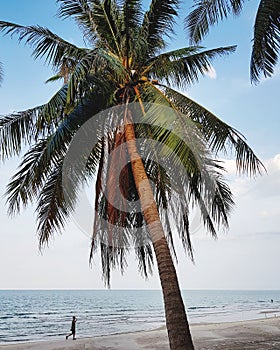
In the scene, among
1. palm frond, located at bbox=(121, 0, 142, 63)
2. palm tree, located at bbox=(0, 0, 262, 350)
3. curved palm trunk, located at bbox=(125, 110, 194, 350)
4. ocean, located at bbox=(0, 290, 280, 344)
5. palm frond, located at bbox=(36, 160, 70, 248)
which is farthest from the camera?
ocean, located at bbox=(0, 290, 280, 344)

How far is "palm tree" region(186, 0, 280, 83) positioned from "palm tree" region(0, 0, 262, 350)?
0.57 metres

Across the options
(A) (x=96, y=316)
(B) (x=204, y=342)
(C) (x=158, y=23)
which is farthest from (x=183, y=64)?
(A) (x=96, y=316)

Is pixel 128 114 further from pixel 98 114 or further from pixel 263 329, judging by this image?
pixel 263 329

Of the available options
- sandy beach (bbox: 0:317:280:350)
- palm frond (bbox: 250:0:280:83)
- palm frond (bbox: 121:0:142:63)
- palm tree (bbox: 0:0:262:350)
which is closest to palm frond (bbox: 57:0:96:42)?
palm tree (bbox: 0:0:262:350)

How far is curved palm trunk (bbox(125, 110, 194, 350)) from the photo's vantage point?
15.8 ft

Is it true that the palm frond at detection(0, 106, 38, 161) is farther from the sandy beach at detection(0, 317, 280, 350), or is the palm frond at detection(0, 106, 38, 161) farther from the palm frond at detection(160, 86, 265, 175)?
the sandy beach at detection(0, 317, 280, 350)

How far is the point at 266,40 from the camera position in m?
5.87

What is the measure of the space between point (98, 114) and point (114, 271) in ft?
9.94

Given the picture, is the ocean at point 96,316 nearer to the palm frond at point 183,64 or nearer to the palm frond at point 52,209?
the palm frond at point 52,209

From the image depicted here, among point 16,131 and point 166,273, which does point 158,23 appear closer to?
point 16,131

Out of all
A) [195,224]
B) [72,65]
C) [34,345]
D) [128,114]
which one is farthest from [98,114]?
[34,345]

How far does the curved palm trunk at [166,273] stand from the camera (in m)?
4.80

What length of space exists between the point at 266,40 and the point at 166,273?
365 centimetres

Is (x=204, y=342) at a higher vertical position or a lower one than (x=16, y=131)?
lower
